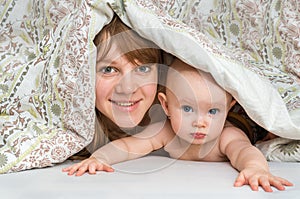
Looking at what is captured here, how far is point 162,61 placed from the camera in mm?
1352

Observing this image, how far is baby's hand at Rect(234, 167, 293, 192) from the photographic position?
105 centimetres

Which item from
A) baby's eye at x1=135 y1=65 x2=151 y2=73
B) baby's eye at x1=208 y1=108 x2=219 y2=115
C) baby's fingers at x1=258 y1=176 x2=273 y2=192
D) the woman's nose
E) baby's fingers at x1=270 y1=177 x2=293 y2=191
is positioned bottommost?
baby's fingers at x1=270 y1=177 x2=293 y2=191

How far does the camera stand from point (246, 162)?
45.6 inches

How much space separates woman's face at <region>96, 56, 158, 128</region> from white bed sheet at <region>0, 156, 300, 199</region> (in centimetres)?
13

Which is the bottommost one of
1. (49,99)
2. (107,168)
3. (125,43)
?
(107,168)

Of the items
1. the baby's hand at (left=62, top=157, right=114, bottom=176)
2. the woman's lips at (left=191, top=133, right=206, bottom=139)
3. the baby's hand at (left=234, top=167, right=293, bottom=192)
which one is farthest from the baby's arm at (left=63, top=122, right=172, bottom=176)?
the baby's hand at (left=234, top=167, right=293, bottom=192)

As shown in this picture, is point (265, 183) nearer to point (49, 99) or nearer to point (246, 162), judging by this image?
point (246, 162)

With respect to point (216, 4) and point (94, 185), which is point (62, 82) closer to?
point (94, 185)

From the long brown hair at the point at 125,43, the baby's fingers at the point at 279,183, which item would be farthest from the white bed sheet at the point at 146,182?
the long brown hair at the point at 125,43

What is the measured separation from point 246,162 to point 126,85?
331mm

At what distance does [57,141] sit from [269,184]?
521 millimetres

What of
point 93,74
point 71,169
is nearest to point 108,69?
point 93,74

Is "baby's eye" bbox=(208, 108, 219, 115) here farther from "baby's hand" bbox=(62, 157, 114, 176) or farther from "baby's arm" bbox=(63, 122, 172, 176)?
"baby's hand" bbox=(62, 157, 114, 176)

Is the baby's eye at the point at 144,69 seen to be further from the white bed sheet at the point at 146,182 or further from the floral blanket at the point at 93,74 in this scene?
the white bed sheet at the point at 146,182
